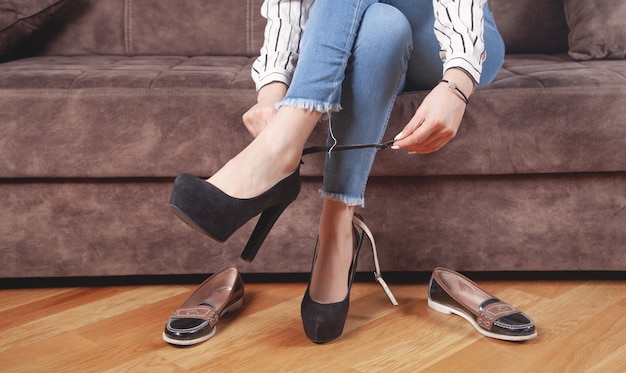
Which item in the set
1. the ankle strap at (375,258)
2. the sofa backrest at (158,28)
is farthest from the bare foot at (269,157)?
the sofa backrest at (158,28)

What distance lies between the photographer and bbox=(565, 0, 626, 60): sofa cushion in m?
1.47

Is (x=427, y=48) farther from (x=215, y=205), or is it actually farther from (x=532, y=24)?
(x=532, y=24)

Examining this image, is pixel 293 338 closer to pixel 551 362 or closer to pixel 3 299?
pixel 551 362

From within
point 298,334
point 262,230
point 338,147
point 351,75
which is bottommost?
point 298,334

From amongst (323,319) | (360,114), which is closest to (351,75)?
(360,114)

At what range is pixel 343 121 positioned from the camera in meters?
0.96

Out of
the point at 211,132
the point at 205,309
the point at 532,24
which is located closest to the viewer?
the point at 205,309

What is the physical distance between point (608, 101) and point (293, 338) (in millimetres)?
724

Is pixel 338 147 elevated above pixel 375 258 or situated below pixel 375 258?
above

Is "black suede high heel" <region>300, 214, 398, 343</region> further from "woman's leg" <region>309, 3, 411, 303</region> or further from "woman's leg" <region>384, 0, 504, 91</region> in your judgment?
"woman's leg" <region>384, 0, 504, 91</region>

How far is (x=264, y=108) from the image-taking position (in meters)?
0.96

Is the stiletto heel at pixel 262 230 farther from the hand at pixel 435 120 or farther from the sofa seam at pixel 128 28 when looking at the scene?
the sofa seam at pixel 128 28

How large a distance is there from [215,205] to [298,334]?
1.05 ft

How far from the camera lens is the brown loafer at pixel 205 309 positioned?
97 centimetres
